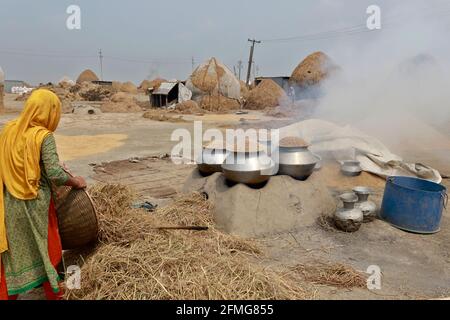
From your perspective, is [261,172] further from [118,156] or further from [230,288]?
[118,156]

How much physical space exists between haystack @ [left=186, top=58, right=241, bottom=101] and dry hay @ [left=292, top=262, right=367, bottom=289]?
2328 cm

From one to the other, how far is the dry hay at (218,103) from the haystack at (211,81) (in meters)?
0.31

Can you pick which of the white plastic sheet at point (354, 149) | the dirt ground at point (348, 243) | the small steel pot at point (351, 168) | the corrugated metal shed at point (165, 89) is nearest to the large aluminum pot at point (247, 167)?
the dirt ground at point (348, 243)

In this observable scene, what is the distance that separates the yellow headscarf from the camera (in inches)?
94.3

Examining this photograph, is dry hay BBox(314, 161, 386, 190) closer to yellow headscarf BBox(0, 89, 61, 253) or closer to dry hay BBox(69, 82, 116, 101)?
yellow headscarf BBox(0, 89, 61, 253)

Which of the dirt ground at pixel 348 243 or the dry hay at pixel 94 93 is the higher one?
the dry hay at pixel 94 93

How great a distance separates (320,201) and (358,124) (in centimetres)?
771

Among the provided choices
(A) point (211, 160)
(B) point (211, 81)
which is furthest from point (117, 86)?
(A) point (211, 160)

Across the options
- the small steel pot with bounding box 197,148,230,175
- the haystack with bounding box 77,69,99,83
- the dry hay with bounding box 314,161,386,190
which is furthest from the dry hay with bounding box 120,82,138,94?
the small steel pot with bounding box 197,148,230,175

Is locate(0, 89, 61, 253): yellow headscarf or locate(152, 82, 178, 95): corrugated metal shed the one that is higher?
locate(152, 82, 178, 95): corrugated metal shed

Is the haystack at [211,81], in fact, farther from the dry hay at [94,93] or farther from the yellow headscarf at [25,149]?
the yellow headscarf at [25,149]

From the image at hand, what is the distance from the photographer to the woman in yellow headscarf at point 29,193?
2.41m
